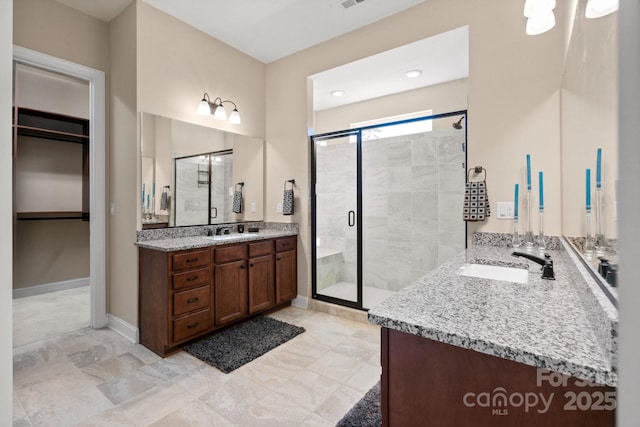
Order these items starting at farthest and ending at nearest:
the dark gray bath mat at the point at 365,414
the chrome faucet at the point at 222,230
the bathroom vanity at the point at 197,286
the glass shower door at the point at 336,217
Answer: the glass shower door at the point at 336,217 < the chrome faucet at the point at 222,230 < the bathroom vanity at the point at 197,286 < the dark gray bath mat at the point at 365,414

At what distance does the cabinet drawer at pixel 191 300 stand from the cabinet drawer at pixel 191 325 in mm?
64

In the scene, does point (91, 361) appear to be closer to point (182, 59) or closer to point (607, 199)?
point (182, 59)

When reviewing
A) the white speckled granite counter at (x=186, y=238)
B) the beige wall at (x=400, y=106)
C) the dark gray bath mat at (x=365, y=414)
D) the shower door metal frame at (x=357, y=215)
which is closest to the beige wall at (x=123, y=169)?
the white speckled granite counter at (x=186, y=238)

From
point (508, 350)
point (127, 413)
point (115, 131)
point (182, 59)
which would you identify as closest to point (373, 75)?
point (182, 59)

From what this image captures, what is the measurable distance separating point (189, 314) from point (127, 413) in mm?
823

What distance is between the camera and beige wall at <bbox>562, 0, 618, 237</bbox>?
0.93 m

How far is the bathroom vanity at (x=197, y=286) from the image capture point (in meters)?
2.40

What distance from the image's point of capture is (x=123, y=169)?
2.78 meters

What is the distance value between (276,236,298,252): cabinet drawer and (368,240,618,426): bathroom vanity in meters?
2.38

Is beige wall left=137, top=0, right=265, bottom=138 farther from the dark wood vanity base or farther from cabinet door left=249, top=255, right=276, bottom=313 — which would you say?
the dark wood vanity base

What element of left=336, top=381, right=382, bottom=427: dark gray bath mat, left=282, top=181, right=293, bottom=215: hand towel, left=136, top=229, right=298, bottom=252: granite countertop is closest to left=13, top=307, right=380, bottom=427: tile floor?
left=336, top=381, right=382, bottom=427: dark gray bath mat

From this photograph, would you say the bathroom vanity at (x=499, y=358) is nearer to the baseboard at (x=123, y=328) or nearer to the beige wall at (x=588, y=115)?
the beige wall at (x=588, y=115)

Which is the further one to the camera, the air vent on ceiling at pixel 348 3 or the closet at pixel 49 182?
the closet at pixel 49 182

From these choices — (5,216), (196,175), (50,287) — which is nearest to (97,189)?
(196,175)
